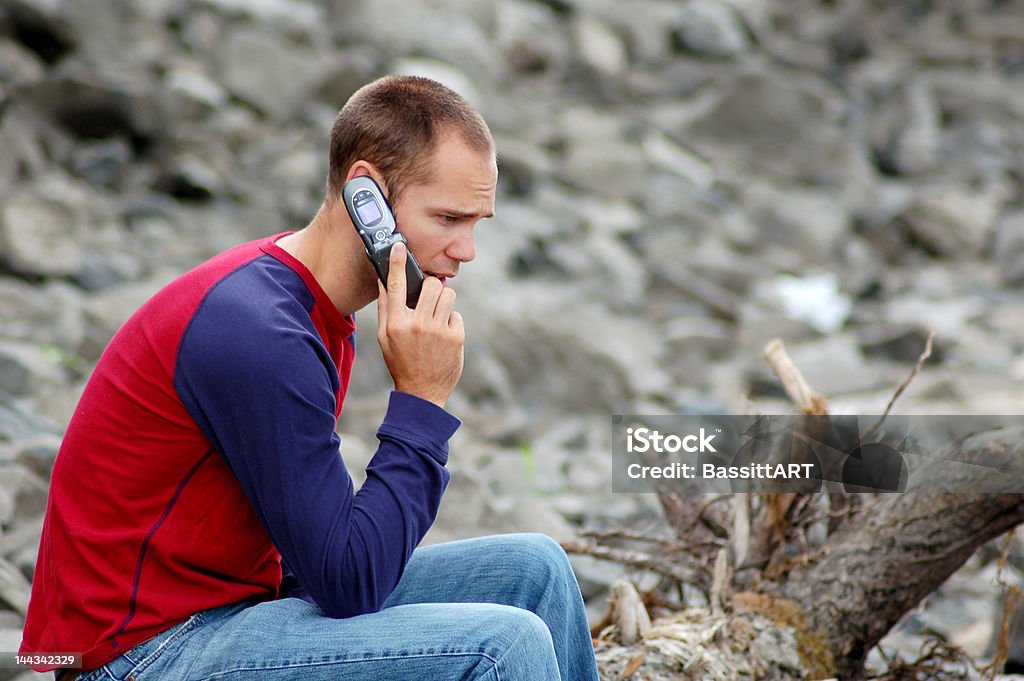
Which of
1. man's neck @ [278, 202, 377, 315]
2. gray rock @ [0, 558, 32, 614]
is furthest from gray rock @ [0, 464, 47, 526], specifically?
man's neck @ [278, 202, 377, 315]

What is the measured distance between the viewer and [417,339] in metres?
2.81

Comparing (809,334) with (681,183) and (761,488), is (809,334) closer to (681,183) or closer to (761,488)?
(681,183)

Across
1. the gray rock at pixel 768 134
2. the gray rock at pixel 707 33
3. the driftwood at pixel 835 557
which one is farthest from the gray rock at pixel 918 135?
the driftwood at pixel 835 557

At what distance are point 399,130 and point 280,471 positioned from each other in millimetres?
855

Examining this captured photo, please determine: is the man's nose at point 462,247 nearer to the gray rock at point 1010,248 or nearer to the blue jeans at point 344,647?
the blue jeans at point 344,647

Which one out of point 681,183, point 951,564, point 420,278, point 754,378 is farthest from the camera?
point 681,183

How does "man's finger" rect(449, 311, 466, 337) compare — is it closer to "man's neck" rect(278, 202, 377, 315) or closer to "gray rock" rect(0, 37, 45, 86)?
"man's neck" rect(278, 202, 377, 315)

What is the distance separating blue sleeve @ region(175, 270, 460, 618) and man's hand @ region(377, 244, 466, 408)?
0.18 metres

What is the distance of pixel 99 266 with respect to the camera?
29.6ft

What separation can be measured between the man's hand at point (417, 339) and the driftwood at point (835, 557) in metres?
1.16

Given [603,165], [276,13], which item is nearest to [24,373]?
[603,165]

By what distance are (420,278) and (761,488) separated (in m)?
1.64

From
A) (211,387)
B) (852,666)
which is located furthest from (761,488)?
(211,387)

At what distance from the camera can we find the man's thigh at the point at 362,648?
2578mm
